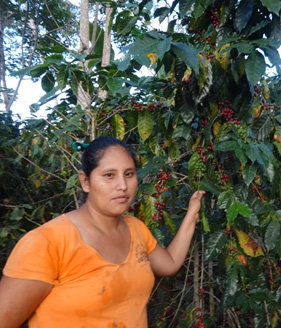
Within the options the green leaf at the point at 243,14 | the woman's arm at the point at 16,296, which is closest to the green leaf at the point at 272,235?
the green leaf at the point at 243,14

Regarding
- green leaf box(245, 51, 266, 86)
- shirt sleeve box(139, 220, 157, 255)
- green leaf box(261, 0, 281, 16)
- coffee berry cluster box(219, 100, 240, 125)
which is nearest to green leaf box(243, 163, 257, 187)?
coffee berry cluster box(219, 100, 240, 125)

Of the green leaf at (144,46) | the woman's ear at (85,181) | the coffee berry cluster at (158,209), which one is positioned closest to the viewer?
the green leaf at (144,46)

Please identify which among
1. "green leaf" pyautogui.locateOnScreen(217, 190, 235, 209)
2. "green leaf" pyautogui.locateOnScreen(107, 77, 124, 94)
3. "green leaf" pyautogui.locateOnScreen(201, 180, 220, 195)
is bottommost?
"green leaf" pyautogui.locateOnScreen(217, 190, 235, 209)

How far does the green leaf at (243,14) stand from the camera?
139cm

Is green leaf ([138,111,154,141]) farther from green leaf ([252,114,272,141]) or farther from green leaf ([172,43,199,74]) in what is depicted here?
green leaf ([172,43,199,74])

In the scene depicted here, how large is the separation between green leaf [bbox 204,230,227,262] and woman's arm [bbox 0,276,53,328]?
73 cm

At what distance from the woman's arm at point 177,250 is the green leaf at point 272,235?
0.95ft

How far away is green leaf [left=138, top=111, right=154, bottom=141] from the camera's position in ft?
5.85

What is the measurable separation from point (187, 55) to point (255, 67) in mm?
258

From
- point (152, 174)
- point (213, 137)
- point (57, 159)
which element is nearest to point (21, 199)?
point (57, 159)

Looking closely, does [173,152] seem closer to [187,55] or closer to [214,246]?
[214,246]

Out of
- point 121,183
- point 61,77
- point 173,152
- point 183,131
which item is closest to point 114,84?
point 61,77

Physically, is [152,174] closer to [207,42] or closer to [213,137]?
[213,137]

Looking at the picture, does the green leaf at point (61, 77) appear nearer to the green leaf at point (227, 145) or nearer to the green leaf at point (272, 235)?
the green leaf at point (227, 145)
